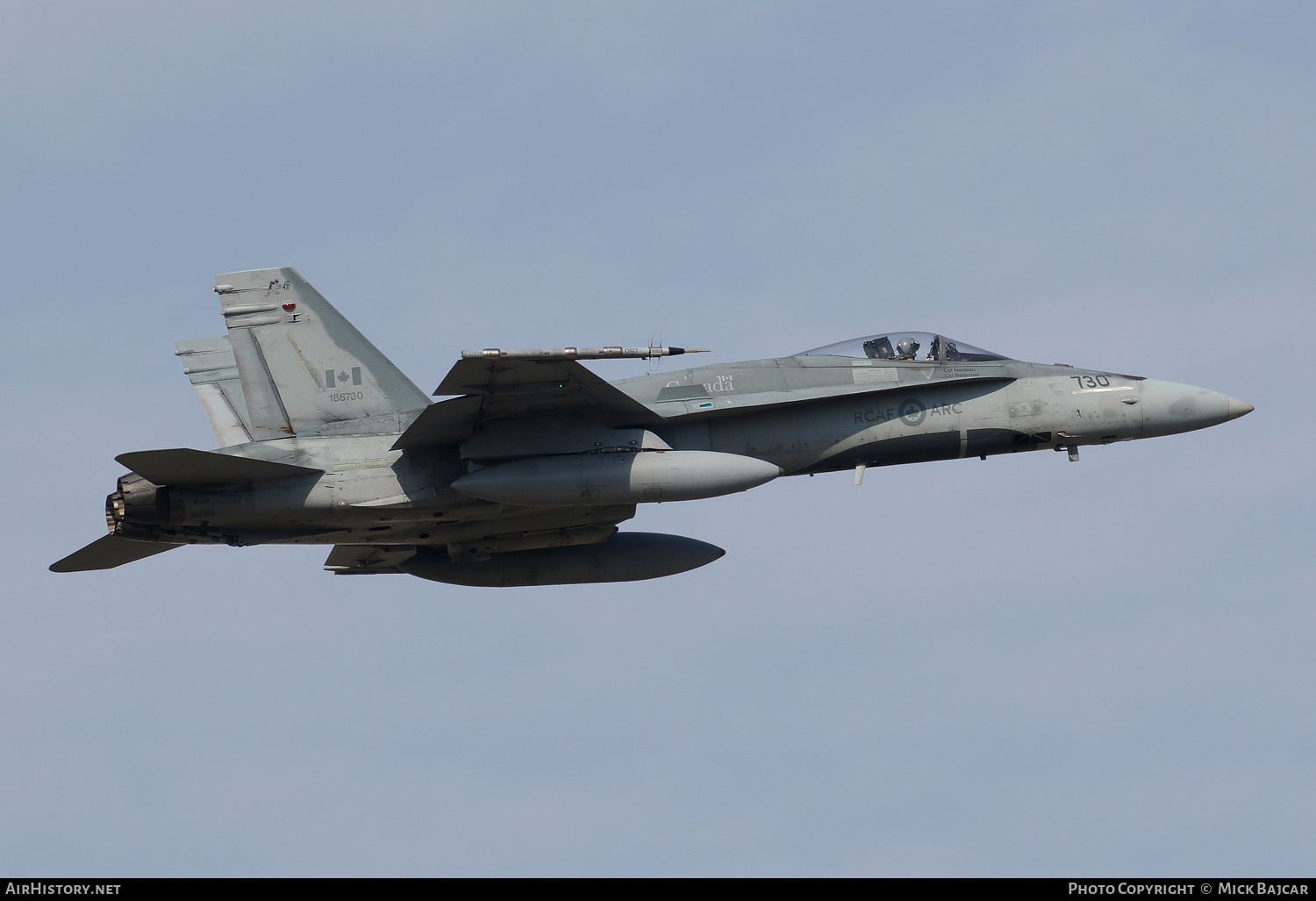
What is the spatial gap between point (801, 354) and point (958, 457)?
2731 mm

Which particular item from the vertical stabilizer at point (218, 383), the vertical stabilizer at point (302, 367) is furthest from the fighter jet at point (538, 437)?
the vertical stabilizer at point (218, 383)

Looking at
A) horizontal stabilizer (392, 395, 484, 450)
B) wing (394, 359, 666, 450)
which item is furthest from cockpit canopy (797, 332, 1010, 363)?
horizontal stabilizer (392, 395, 484, 450)

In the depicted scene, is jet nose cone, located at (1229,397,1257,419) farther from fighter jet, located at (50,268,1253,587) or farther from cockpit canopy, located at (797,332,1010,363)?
cockpit canopy, located at (797,332,1010,363)

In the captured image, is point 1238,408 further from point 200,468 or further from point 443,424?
point 200,468

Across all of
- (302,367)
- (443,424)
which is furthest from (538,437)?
(302,367)

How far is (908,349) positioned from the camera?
20859mm

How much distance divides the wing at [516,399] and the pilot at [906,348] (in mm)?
3933

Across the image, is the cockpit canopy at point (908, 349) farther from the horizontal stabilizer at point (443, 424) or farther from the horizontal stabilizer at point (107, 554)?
the horizontal stabilizer at point (107, 554)

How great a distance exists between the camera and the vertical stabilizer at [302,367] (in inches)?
758

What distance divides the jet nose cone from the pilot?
468 cm

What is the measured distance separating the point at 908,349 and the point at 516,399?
6.11 metres

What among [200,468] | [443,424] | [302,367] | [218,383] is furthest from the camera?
[218,383]

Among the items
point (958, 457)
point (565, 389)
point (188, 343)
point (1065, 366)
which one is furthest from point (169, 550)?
point (1065, 366)
